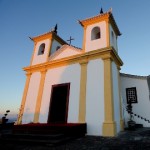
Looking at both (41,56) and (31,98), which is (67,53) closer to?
(41,56)

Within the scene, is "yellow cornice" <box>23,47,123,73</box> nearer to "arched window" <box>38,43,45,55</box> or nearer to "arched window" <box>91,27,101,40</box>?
"arched window" <box>91,27,101,40</box>

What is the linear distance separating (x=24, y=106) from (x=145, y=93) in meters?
10.7

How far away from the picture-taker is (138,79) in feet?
44.7

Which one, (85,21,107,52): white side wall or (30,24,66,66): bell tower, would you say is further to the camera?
(30,24,66,66): bell tower

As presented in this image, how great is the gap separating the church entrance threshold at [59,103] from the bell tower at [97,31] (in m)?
3.69

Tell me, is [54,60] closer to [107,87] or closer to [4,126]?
[107,87]

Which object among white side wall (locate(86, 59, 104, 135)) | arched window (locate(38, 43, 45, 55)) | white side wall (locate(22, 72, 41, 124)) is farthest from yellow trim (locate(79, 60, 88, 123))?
arched window (locate(38, 43, 45, 55))

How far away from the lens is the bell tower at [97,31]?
1158cm

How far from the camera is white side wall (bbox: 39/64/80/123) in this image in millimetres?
10392

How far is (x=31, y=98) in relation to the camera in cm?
1305

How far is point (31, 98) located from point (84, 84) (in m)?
5.34

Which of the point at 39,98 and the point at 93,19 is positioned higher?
the point at 93,19

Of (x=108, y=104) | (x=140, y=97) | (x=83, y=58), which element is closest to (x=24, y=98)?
(x=83, y=58)

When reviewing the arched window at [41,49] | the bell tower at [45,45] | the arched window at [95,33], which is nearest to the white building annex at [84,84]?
the arched window at [95,33]
